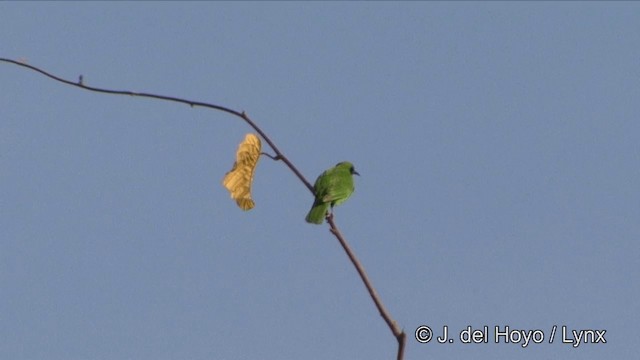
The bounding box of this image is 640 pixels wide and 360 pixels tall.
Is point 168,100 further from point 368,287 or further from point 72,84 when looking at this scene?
point 368,287

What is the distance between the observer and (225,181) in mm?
3150

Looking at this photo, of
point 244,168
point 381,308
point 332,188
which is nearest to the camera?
point 381,308

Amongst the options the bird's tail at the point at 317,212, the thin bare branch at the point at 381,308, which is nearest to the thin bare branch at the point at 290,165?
the thin bare branch at the point at 381,308

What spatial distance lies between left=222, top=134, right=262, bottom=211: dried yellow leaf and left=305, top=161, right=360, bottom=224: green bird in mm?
6617

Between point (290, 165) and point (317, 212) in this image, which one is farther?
point (317, 212)

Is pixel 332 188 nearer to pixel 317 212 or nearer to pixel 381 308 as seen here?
pixel 317 212

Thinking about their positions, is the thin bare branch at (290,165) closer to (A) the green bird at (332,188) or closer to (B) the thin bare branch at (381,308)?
(B) the thin bare branch at (381,308)

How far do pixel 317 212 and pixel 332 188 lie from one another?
0.29m

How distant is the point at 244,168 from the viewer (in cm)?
320

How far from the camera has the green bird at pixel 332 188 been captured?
395 inches

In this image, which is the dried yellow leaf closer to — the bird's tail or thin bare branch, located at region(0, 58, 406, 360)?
thin bare branch, located at region(0, 58, 406, 360)

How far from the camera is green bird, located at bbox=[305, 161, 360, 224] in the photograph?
10.0 meters

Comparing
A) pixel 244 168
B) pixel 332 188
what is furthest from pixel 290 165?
pixel 332 188

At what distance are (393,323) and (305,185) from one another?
1.32 ft
